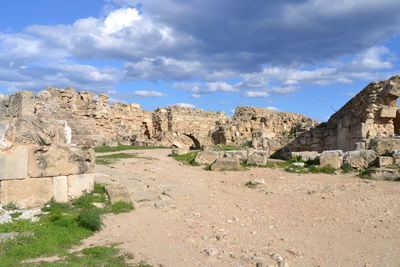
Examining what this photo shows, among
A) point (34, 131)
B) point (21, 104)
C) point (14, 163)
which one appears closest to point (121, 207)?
point (14, 163)

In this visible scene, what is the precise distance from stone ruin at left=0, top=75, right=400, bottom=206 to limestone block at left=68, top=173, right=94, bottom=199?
0.02m

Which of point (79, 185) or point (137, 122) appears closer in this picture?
point (79, 185)

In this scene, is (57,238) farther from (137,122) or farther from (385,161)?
(137,122)

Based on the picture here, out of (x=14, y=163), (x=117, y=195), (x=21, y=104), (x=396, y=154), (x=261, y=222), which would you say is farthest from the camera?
(x=21, y=104)

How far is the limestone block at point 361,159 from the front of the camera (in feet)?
34.0

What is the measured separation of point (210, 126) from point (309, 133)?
17916mm

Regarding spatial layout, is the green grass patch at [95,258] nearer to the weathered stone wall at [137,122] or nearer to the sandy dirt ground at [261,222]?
the sandy dirt ground at [261,222]

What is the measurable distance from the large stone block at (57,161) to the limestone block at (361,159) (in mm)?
7544

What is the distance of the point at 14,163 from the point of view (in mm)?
6629

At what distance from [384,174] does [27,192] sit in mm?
8421

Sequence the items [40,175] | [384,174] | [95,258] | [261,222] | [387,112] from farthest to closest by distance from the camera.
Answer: [387,112] → [384,174] → [40,175] → [261,222] → [95,258]

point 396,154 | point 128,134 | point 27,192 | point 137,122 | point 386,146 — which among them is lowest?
point 27,192

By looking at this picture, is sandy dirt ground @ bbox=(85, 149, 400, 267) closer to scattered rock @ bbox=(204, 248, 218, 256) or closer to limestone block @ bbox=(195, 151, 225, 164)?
scattered rock @ bbox=(204, 248, 218, 256)

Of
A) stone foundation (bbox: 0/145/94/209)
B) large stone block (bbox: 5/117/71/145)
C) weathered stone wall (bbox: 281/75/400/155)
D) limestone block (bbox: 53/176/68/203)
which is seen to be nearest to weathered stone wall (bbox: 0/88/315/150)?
weathered stone wall (bbox: 281/75/400/155)
